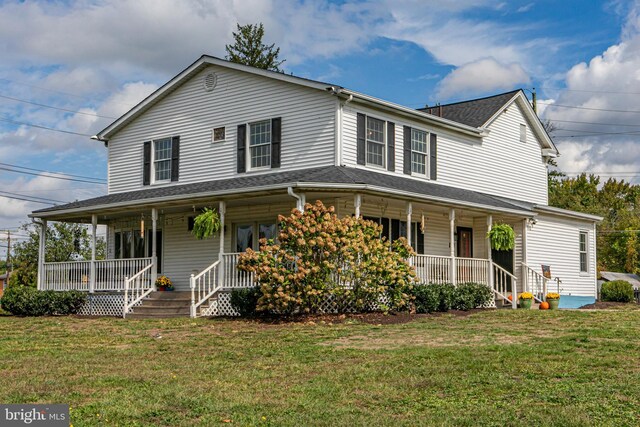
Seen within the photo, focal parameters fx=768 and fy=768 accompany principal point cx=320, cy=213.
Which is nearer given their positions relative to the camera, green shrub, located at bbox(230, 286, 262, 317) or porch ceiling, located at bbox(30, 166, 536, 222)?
green shrub, located at bbox(230, 286, 262, 317)

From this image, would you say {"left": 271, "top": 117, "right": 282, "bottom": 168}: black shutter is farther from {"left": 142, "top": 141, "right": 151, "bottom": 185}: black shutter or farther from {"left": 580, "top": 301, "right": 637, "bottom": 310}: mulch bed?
{"left": 580, "top": 301, "right": 637, "bottom": 310}: mulch bed

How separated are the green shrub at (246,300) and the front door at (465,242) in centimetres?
927

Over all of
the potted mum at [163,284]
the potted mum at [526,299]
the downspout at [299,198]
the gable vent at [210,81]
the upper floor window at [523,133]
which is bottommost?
the potted mum at [526,299]

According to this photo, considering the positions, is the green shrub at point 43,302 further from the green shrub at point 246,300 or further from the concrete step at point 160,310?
the green shrub at point 246,300

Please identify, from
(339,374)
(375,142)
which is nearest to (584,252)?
(375,142)

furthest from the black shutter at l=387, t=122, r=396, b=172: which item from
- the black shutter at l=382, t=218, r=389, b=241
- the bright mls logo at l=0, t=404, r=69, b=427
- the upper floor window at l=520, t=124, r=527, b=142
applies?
the bright mls logo at l=0, t=404, r=69, b=427

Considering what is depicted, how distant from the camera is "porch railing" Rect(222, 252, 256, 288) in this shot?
64.2ft

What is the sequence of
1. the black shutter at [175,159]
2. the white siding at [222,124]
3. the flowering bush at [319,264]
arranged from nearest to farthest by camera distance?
the flowering bush at [319,264], the white siding at [222,124], the black shutter at [175,159]

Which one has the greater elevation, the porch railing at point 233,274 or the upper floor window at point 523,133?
the upper floor window at point 523,133

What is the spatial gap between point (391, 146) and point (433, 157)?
2.28 m

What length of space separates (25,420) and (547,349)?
25.5ft

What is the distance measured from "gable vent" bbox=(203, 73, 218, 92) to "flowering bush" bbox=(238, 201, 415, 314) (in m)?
7.98

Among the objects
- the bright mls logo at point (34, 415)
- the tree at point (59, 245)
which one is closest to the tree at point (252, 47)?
the tree at point (59, 245)

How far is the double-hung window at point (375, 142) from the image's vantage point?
22.2 metres
